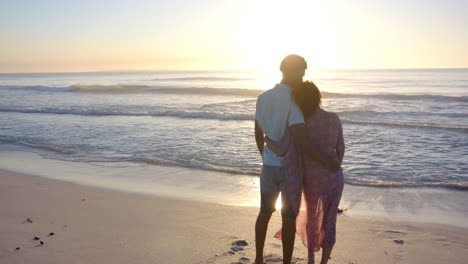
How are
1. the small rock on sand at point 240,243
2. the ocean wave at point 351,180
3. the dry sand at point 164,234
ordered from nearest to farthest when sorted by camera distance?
the dry sand at point 164,234 < the small rock on sand at point 240,243 < the ocean wave at point 351,180

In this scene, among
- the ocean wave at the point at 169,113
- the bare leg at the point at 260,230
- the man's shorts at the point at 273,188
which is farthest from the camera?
the ocean wave at the point at 169,113

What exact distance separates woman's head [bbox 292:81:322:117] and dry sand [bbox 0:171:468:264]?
59.2 inches

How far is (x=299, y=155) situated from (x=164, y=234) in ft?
6.42

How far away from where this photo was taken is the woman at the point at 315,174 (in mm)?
2887

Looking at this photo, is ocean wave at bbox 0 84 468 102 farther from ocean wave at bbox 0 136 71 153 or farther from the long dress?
the long dress

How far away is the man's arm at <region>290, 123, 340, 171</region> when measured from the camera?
2.84m

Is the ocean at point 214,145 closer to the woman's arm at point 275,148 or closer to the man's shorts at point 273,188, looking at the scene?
the man's shorts at point 273,188

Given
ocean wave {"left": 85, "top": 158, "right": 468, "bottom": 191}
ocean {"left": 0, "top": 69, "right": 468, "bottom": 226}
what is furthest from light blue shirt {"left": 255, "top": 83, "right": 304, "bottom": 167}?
ocean wave {"left": 85, "top": 158, "right": 468, "bottom": 191}

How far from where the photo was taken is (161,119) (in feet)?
49.7

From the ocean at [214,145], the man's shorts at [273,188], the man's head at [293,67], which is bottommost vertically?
the ocean at [214,145]

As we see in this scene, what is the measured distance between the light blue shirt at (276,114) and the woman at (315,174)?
5 centimetres

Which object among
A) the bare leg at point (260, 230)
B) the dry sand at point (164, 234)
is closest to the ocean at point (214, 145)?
the dry sand at point (164, 234)

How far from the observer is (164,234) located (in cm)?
418

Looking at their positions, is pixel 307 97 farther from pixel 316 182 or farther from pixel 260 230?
pixel 260 230
